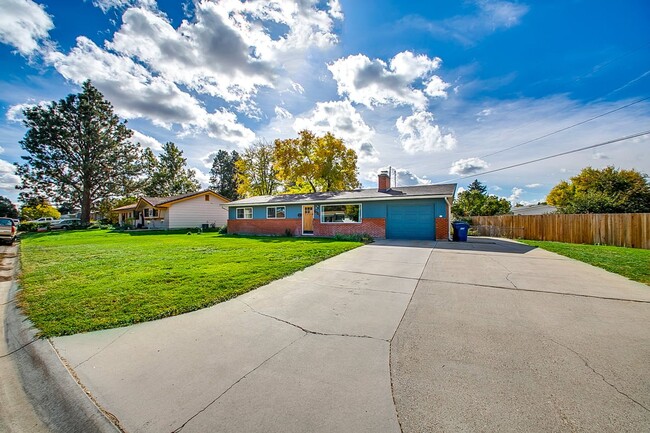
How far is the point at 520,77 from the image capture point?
12578 mm

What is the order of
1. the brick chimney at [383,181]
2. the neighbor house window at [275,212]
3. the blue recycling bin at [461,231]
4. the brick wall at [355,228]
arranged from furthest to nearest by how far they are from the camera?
1. the neighbor house window at [275,212]
2. the brick chimney at [383,181]
3. the brick wall at [355,228]
4. the blue recycling bin at [461,231]

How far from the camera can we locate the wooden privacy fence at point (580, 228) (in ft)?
39.7

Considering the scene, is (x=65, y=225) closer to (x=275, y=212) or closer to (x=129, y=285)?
(x=275, y=212)

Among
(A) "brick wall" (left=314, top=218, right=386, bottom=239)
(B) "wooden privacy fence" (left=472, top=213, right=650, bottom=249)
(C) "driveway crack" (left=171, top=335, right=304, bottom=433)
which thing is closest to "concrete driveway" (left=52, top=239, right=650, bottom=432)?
(C) "driveway crack" (left=171, top=335, right=304, bottom=433)

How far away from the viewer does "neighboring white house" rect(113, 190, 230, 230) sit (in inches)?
1024

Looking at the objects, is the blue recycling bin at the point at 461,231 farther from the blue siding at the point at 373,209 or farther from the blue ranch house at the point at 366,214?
the blue siding at the point at 373,209

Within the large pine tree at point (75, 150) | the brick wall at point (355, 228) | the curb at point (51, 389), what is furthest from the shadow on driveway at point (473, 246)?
the large pine tree at point (75, 150)

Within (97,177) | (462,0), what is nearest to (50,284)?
(462,0)

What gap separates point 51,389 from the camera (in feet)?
7.84

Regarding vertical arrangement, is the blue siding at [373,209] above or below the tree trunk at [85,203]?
below

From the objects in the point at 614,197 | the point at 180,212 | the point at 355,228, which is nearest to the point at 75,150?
the point at 180,212

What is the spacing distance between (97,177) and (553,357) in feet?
135

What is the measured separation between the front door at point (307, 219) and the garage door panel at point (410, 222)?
551cm

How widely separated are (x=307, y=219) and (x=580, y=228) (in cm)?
1612
